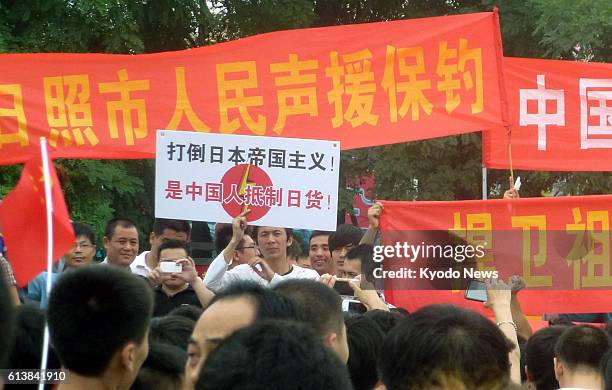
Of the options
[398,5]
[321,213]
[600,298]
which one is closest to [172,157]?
[321,213]

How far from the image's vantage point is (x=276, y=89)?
7520 millimetres

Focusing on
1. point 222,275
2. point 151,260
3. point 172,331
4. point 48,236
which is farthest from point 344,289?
point 48,236

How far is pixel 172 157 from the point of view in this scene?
6.85 m

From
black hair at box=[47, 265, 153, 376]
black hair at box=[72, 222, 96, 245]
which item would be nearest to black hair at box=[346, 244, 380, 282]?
black hair at box=[72, 222, 96, 245]

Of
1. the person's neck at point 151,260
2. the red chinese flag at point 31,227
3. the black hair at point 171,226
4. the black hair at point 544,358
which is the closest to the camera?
the red chinese flag at point 31,227

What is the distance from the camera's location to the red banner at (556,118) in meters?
7.79

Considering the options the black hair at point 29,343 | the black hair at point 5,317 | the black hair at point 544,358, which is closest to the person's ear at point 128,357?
the black hair at point 29,343

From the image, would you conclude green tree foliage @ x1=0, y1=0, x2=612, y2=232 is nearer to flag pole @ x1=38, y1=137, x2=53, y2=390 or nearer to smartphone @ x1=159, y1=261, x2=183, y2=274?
smartphone @ x1=159, y1=261, x2=183, y2=274

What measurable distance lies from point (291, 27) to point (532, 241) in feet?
33.4

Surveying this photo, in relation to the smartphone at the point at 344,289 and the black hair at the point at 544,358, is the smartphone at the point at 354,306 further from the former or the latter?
the black hair at the point at 544,358

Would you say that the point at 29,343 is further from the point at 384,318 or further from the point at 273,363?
the point at 384,318

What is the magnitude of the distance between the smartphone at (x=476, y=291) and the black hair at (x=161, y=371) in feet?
10.7

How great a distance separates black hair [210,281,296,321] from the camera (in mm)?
3104

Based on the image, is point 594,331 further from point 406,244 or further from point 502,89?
point 502,89
